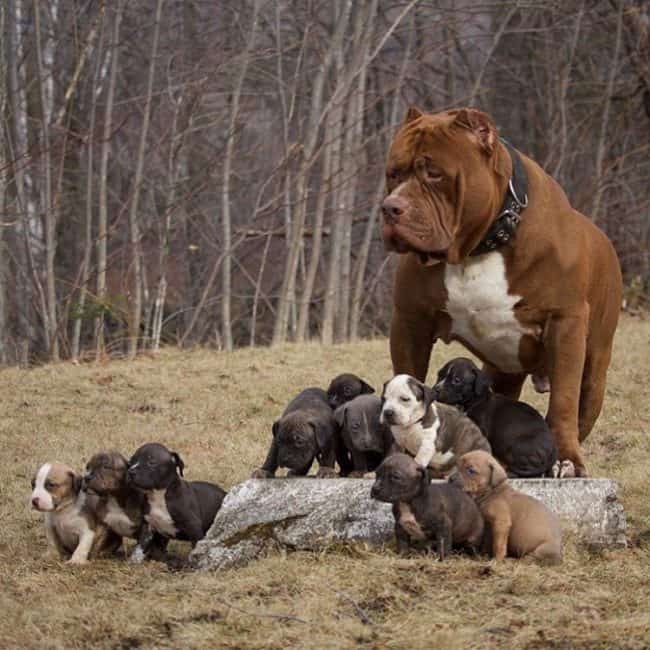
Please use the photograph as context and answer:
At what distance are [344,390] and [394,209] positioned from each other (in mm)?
1249

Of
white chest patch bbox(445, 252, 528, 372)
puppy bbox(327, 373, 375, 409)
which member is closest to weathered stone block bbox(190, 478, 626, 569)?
puppy bbox(327, 373, 375, 409)

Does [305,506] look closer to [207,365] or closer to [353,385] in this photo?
Answer: [353,385]

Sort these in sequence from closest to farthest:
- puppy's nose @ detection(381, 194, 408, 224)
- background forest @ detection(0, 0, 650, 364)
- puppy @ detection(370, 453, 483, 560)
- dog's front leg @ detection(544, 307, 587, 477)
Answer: puppy @ detection(370, 453, 483, 560) → puppy's nose @ detection(381, 194, 408, 224) → dog's front leg @ detection(544, 307, 587, 477) → background forest @ detection(0, 0, 650, 364)

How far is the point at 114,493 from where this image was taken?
6.64 m

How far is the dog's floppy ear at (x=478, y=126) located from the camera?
6.45 meters

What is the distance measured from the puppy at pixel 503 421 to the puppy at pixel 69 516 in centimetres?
183

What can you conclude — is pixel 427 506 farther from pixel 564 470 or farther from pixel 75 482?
pixel 75 482

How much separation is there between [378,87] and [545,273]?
11.6m

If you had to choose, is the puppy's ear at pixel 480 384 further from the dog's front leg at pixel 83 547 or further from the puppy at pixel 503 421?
the dog's front leg at pixel 83 547

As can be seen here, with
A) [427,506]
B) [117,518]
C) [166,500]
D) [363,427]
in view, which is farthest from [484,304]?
[117,518]

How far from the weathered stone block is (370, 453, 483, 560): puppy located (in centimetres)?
32

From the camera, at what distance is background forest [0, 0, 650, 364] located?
14.4m

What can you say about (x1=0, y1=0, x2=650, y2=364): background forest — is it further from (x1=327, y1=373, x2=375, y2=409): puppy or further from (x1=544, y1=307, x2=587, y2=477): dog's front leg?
(x1=544, y1=307, x2=587, y2=477): dog's front leg

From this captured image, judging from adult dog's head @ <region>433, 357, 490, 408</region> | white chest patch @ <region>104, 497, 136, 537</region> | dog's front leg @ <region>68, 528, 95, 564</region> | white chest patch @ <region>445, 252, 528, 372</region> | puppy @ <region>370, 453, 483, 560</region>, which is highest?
white chest patch @ <region>445, 252, 528, 372</region>
